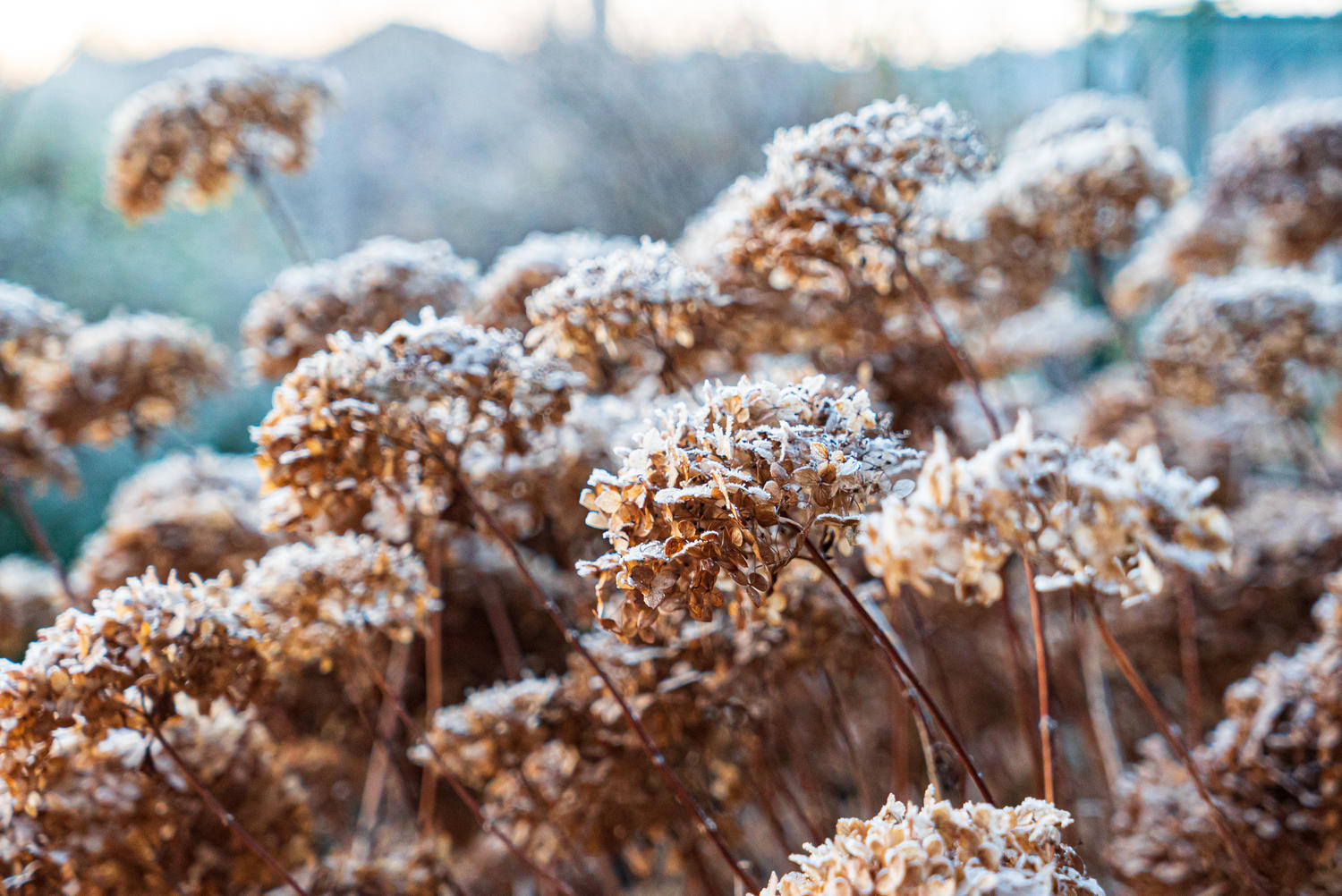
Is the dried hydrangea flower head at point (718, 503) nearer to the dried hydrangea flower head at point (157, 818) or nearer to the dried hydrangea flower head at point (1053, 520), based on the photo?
the dried hydrangea flower head at point (1053, 520)

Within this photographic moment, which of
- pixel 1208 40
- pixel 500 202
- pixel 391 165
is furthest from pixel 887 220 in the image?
pixel 391 165

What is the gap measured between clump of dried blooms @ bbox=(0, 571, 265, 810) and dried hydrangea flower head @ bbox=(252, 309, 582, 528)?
187mm

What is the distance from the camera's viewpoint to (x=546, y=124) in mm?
8117

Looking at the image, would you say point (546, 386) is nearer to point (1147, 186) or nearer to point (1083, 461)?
point (1083, 461)

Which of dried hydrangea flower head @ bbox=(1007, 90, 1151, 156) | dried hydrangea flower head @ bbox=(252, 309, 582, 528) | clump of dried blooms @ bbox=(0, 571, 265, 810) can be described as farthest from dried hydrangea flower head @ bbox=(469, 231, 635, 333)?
dried hydrangea flower head @ bbox=(1007, 90, 1151, 156)

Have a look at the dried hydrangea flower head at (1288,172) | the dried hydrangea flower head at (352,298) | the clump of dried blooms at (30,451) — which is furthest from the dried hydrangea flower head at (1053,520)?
the dried hydrangea flower head at (1288,172)

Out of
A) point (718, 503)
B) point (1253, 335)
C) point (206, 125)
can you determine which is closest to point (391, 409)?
point (718, 503)

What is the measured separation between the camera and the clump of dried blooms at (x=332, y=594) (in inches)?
53.0

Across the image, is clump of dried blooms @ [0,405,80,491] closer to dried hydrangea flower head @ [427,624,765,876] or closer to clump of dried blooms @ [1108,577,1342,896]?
dried hydrangea flower head @ [427,624,765,876]

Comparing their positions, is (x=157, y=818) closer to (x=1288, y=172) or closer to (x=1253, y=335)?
(x=1253, y=335)

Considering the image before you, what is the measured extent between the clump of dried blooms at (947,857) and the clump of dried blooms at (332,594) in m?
0.79

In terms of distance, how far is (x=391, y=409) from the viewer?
117 cm

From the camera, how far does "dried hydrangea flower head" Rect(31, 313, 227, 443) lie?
2.16 meters

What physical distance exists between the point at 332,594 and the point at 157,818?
0.50 meters
